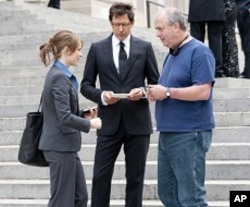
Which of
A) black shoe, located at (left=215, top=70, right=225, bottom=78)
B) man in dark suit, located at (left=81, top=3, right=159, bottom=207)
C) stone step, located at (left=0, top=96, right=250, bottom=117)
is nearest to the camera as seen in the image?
man in dark suit, located at (left=81, top=3, right=159, bottom=207)

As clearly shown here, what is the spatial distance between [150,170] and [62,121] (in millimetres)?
2296

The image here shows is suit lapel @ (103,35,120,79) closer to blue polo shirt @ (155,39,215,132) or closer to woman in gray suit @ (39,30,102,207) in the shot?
woman in gray suit @ (39,30,102,207)

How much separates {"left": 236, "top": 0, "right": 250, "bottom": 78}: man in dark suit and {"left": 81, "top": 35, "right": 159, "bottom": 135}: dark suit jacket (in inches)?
186

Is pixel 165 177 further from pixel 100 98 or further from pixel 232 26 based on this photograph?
pixel 232 26

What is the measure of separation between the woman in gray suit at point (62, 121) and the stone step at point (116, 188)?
1643 millimetres

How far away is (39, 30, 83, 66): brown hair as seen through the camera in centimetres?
591

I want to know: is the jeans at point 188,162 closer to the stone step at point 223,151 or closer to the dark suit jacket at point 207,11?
the stone step at point 223,151

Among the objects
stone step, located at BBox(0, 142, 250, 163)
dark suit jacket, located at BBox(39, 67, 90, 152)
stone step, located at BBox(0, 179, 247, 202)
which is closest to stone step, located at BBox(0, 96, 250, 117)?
stone step, located at BBox(0, 142, 250, 163)

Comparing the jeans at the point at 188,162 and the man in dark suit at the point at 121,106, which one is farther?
the man in dark suit at the point at 121,106

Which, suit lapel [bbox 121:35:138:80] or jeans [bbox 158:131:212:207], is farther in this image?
suit lapel [bbox 121:35:138:80]

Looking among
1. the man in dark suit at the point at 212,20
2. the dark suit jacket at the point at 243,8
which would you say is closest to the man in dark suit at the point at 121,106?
the man in dark suit at the point at 212,20

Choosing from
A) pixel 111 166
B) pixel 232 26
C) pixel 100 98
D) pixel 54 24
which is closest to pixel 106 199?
pixel 111 166

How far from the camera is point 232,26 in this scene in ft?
33.6

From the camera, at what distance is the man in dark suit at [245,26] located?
1108 cm
